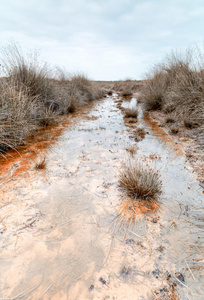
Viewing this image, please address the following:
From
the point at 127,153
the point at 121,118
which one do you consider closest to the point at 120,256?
the point at 127,153

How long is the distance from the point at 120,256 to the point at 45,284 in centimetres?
68

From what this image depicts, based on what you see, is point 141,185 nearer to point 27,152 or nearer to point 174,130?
point 27,152

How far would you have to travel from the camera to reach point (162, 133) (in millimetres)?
5383

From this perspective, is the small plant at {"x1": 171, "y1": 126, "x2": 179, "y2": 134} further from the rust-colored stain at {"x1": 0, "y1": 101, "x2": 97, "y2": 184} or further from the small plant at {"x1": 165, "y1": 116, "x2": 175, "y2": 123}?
the rust-colored stain at {"x1": 0, "y1": 101, "x2": 97, "y2": 184}

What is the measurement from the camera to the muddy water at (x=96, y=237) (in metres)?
1.38

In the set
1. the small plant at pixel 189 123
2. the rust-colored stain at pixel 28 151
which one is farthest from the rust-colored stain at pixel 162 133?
the rust-colored stain at pixel 28 151

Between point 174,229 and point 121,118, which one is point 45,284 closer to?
point 174,229

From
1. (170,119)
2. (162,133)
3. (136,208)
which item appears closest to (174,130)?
(162,133)

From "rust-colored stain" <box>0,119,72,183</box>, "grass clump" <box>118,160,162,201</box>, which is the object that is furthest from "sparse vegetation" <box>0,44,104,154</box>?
"grass clump" <box>118,160,162,201</box>

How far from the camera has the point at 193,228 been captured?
6.23 feet

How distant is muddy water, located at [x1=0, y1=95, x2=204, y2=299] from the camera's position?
1381mm

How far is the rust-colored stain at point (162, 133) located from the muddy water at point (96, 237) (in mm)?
1105

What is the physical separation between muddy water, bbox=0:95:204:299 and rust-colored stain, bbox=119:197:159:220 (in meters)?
0.01

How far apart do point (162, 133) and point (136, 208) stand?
3.73 metres
